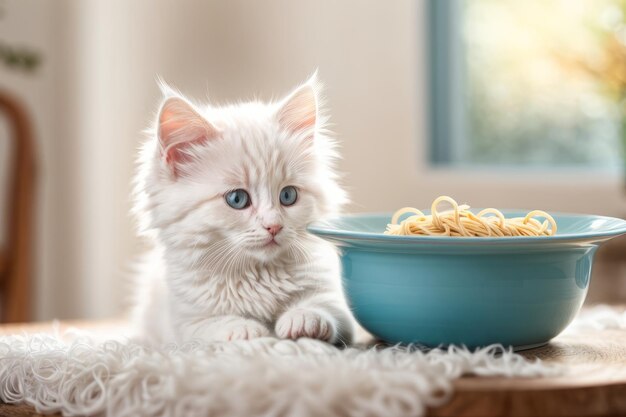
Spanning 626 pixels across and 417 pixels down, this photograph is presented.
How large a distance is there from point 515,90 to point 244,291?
2.12m

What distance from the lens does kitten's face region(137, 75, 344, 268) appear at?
1.01m

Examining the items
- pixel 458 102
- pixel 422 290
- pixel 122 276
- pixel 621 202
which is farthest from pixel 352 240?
pixel 122 276

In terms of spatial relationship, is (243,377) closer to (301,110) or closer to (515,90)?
(301,110)

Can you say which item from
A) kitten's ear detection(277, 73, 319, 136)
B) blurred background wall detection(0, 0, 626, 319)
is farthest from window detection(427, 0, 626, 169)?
kitten's ear detection(277, 73, 319, 136)

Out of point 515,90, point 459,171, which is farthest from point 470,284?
point 515,90

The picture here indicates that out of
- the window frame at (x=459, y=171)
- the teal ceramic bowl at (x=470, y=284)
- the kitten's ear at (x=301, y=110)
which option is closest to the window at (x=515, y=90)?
the window frame at (x=459, y=171)

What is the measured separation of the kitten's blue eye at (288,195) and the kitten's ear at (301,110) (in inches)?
4.0

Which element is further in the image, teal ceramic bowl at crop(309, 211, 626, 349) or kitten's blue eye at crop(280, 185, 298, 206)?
kitten's blue eye at crop(280, 185, 298, 206)

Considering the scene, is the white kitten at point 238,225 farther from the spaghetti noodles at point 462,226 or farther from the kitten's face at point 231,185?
the spaghetti noodles at point 462,226

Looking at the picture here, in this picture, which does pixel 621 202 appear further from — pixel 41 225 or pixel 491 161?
pixel 41 225

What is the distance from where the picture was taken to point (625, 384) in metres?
0.79

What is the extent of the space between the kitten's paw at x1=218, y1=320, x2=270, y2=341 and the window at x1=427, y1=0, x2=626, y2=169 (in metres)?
2.02

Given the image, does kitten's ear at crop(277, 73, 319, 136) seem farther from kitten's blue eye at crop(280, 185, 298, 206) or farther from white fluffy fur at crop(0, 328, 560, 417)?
white fluffy fur at crop(0, 328, 560, 417)

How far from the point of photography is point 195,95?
2.92 m
